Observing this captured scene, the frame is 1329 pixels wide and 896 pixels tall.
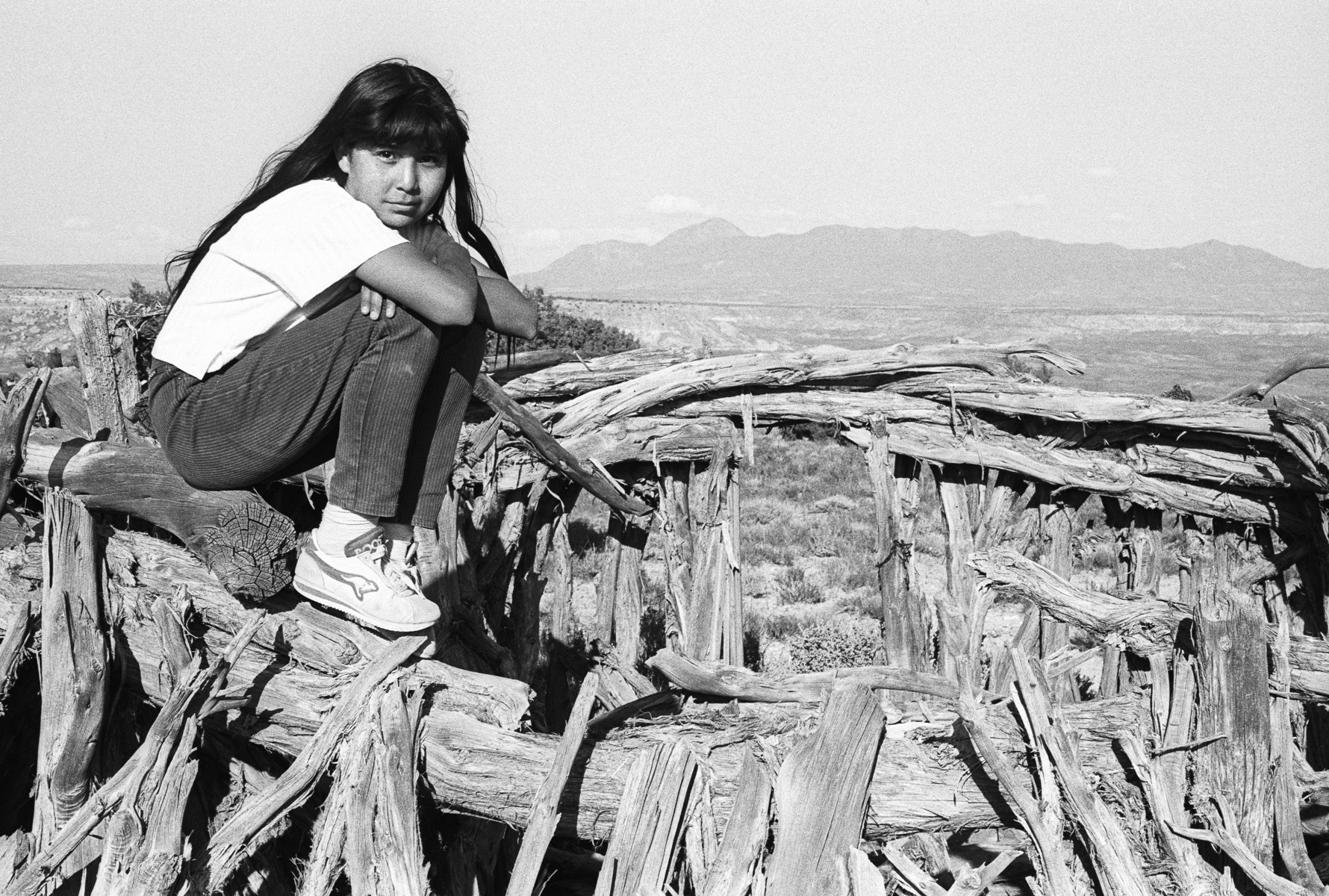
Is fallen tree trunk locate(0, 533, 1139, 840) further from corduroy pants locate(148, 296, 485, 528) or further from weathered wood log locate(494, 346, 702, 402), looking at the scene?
weathered wood log locate(494, 346, 702, 402)

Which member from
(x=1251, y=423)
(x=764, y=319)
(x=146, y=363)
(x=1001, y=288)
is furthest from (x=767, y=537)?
(x=1001, y=288)

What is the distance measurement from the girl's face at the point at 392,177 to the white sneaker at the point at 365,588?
0.83m

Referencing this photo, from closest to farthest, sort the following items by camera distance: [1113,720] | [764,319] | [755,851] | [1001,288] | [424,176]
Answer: [755,851] → [1113,720] → [424,176] → [764,319] → [1001,288]

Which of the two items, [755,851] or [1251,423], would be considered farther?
[1251,423]

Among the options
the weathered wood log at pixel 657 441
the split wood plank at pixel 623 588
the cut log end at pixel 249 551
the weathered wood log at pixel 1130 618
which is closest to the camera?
the weathered wood log at pixel 1130 618

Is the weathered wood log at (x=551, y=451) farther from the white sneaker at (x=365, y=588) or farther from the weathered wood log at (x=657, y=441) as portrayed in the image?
the white sneaker at (x=365, y=588)

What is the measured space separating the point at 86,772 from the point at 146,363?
1265 mm

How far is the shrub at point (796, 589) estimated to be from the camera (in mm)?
10141

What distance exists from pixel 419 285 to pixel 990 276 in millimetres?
167895

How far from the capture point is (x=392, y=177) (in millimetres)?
2672

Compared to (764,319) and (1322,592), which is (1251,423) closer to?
(1322,592)

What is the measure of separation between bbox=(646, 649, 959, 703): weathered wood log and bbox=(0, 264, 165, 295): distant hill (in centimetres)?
2137

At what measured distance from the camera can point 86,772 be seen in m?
2.71

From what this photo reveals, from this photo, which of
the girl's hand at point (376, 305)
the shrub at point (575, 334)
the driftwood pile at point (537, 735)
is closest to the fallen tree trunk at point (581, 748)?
the driftwood pile at point (537, 735)
